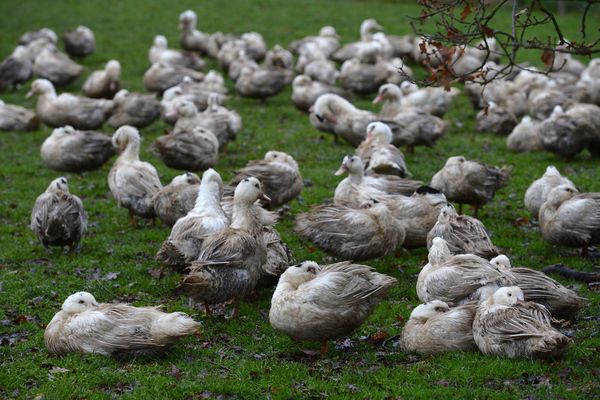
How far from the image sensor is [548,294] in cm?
990

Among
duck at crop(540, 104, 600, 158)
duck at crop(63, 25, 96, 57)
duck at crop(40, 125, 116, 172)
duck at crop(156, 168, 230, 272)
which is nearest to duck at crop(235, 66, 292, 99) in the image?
duck at crop(40, 125, 116, 172)

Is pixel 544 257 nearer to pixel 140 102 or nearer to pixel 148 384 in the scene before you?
pixel 148 384

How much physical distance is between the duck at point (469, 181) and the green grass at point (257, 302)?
61 centimetres

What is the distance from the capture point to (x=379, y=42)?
29.0 m

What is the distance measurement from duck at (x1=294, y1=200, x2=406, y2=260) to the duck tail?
10.8 feet

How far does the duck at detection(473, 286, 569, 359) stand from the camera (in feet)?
28.0

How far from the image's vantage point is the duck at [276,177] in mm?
14241

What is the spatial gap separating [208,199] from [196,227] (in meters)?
0.70

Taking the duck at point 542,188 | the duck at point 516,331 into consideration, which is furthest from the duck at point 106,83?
the duck at point 516,331

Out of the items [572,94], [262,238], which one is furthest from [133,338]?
[572,94]

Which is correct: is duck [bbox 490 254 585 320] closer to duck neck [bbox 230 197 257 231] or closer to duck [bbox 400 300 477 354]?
duck [bbox 400 300 477 354]

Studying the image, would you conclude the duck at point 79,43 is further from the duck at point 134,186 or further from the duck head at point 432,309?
the duck head at point 432,309

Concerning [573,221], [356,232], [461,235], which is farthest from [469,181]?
[356,232]

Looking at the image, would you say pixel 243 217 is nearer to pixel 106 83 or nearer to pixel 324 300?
pixel 324 300
